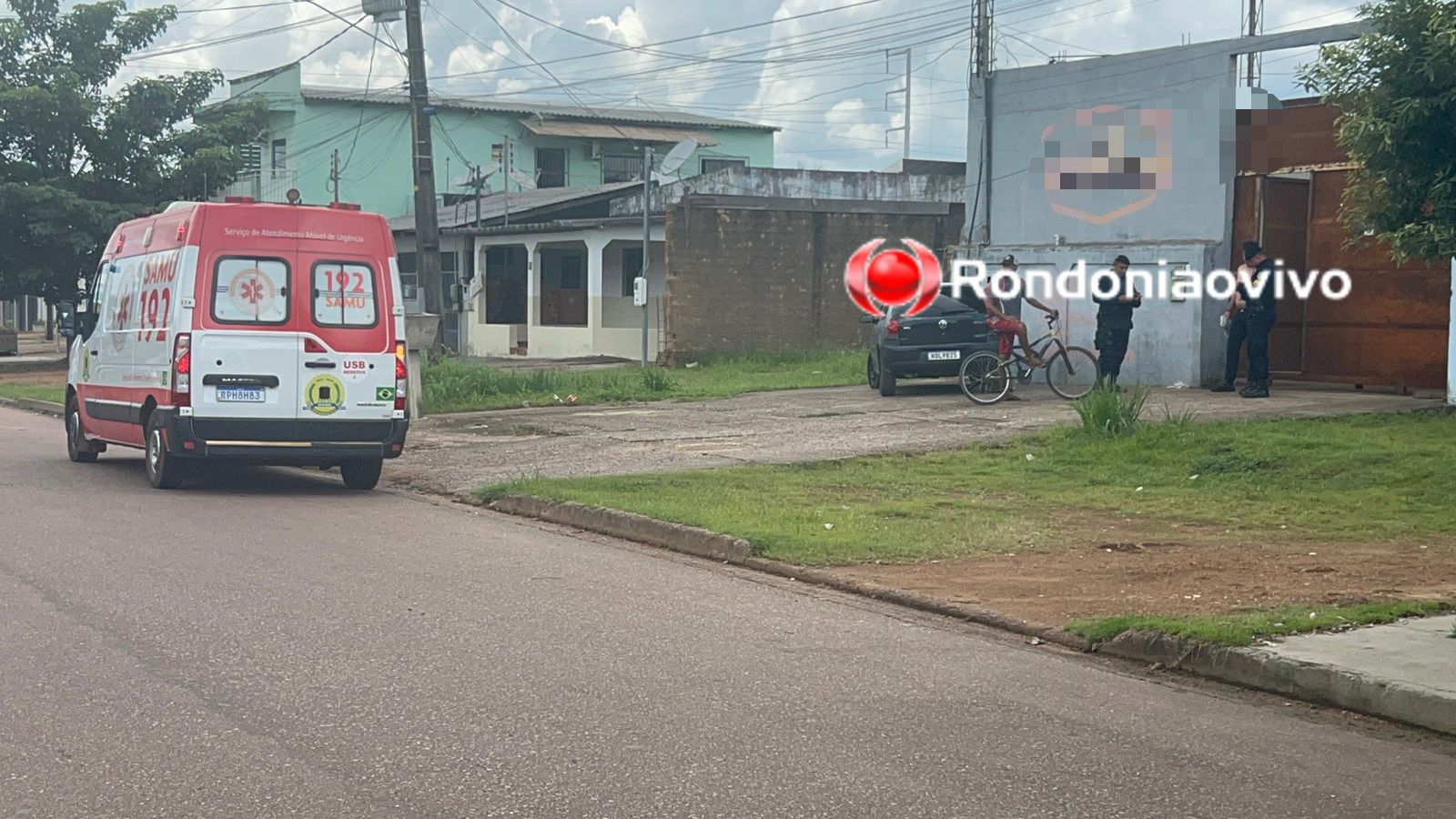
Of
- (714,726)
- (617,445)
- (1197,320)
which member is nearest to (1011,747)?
(714,726)

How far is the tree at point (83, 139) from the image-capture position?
1513 inches

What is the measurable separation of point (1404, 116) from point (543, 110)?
52076mm

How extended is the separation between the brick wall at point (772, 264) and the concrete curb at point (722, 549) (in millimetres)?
18782

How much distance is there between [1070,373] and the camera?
21125 mm

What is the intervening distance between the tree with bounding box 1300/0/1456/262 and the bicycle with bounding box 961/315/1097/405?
9597 mm

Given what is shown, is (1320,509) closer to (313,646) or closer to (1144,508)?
(1144,508)

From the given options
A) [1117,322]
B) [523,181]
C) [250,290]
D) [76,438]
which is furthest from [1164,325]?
[523,181]

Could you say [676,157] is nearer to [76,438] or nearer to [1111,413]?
[76,438]

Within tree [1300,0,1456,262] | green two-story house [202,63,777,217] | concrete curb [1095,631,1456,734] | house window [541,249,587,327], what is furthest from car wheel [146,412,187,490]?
green two-story house [202,63,777,217]

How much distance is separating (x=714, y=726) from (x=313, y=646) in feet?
7.48

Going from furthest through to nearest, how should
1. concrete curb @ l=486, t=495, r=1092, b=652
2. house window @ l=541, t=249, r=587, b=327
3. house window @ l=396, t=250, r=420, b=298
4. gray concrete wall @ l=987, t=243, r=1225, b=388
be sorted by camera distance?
house window @ l=396, t=250, r=420, b=298 < house window @ l=541, t=249, r=587, b=327 < gray concrete wall @ l=987, t=243, r=1225, b=388 < concrete curb @ l=486, t=495, r=1092, b=652

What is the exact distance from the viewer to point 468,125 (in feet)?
192

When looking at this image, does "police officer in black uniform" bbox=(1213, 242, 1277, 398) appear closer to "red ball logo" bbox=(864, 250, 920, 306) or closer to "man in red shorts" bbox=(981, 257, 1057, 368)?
"man in red shorts" bbox=(981, 257, 1057, 368)

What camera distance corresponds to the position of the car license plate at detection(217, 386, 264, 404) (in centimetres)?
1399
